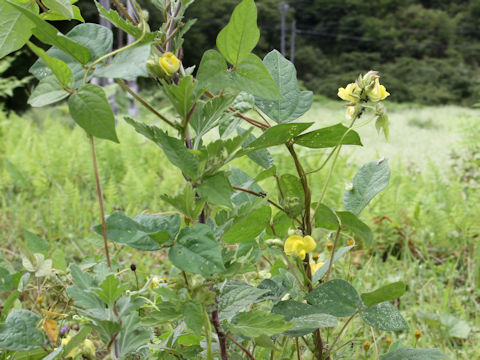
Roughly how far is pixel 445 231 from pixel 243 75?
51.1 inches

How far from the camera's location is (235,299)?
1.15 feet

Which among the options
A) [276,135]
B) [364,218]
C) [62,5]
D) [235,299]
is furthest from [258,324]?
[364,218]

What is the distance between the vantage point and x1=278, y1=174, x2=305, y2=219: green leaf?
37 centimetres

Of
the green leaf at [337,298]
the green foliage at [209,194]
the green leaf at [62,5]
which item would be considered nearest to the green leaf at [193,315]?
the green foliage at [209,194]

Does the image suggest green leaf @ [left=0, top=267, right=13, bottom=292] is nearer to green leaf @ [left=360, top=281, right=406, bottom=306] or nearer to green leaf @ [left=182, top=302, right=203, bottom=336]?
green leaf @ [left=182, top=302, right=203, bottom=336]

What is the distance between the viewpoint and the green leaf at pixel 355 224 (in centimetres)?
35

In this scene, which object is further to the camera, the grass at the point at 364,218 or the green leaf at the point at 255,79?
the grass at the point at 364,218

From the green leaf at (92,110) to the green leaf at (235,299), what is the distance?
6.6 inches

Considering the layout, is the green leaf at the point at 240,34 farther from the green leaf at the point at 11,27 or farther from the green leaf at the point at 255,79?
the green leaf at the point at 11,27

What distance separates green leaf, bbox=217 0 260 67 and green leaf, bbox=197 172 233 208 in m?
0.08

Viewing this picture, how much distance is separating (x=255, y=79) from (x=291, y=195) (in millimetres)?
140

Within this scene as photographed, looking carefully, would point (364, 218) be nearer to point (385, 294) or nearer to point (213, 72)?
point (385, 294)

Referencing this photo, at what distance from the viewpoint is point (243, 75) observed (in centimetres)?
31

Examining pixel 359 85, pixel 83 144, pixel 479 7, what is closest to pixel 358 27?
pixel 479 7
